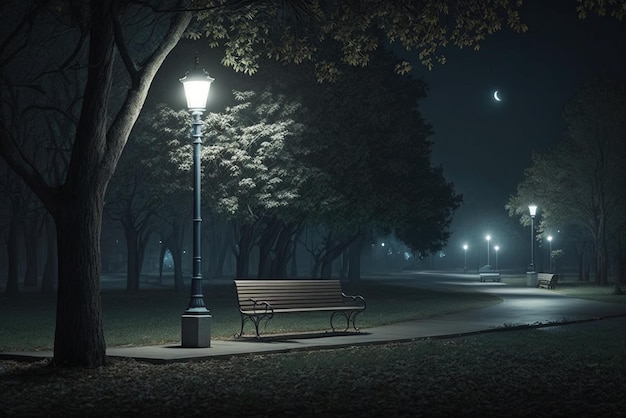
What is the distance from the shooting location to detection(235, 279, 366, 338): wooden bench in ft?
64.0

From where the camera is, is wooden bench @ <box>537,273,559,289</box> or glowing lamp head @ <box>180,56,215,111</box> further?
wooden bench @ <box>537,273,559,289</box>

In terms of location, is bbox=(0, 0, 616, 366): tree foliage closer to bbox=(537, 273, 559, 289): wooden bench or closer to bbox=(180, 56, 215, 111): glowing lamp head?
bbox=(180, 56, 215, 111): glowing lamp head

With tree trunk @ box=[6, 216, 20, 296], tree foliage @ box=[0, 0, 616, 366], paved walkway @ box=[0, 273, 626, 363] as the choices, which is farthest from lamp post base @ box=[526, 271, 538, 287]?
tree foliage @ box=[0, 0, 616, 366]

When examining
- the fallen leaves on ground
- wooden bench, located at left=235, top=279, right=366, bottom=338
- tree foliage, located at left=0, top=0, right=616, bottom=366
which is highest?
tree foliage, located at left=0, top=0, right=616, bottom=366

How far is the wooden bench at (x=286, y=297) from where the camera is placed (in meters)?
19.5

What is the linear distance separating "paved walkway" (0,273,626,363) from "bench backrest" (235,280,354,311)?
80cm

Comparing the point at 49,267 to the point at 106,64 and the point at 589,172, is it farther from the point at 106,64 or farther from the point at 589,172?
the point at 106,64

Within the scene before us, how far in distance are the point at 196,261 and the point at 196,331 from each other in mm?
1355

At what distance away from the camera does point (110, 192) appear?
4722 cm

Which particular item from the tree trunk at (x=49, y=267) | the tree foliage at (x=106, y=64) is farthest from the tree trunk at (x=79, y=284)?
the tree trunk at (x=49, y=267)

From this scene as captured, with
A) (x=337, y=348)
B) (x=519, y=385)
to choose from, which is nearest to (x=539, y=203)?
(x=337, y=348)

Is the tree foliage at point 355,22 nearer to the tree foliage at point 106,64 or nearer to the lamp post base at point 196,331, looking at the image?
the tree foliage at point 106,64

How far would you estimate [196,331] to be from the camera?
17.0 m

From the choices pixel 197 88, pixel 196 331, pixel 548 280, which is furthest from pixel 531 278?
pixel 196 331
